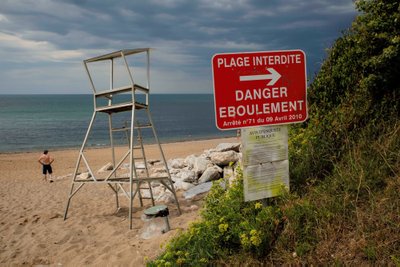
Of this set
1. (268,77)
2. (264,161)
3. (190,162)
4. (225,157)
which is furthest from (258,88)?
(190,162)

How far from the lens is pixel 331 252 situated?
308cm

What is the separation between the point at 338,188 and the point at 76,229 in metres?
6.06

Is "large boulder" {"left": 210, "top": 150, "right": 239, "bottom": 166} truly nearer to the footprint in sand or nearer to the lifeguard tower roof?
the lifeguard tower roof

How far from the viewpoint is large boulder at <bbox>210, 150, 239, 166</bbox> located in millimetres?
9824

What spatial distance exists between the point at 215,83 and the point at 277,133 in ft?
3.00

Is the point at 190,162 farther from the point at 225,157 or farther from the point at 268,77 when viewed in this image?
the point at 268,77

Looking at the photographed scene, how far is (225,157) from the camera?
32.6ft

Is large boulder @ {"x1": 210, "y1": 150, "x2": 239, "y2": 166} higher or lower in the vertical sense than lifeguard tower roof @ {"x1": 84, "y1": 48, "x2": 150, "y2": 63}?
lower

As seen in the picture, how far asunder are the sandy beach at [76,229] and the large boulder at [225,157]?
1490 millimetres

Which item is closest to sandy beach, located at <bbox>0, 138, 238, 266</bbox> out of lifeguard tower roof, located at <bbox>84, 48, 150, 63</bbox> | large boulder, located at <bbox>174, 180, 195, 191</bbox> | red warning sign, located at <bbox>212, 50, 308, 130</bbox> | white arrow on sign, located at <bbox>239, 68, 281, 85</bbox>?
large boulder, located at <bbox>174, 180, 195, 191</bbox>

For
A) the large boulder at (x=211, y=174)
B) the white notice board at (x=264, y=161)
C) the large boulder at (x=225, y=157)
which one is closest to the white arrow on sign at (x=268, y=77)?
the white notice board at (x=264, y=161)

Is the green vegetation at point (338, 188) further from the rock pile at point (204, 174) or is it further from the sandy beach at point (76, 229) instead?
the rock pile at point (204, 174)

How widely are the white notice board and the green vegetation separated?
0.18 meters

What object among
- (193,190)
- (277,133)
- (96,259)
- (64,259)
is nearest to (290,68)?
(277,133)
